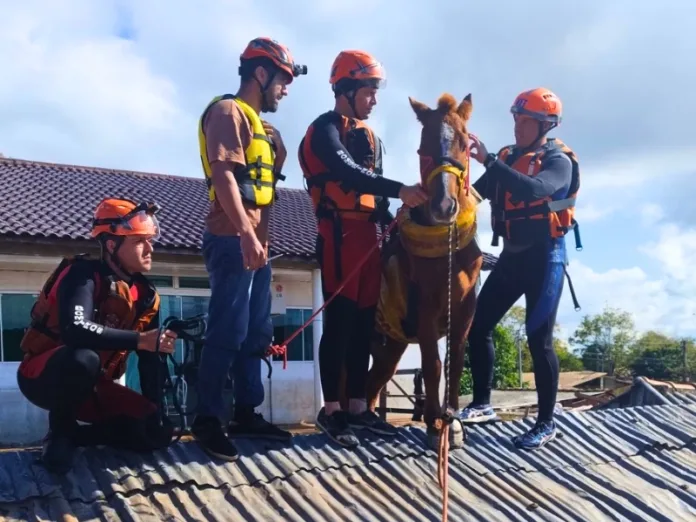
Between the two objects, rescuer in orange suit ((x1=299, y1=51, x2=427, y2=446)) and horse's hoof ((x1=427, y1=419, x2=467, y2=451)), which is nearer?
rescuer in orange suit ((x1=299, y1=51, x2=427, y2=446))

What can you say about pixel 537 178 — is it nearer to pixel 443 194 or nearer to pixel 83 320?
pixel 443 194

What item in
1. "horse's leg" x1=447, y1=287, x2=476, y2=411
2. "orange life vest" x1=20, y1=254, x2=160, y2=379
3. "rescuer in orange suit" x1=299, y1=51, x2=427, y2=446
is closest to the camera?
"orange life vest" x1=20, y1=254, x2=160, y2=379

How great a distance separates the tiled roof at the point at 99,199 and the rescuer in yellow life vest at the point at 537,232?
8.90 meters

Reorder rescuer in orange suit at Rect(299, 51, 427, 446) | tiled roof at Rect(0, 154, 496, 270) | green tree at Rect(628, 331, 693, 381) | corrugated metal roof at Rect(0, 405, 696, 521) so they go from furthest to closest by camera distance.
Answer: green tree at Rect(628, 331, 693, 381) < tiled roof at Rect(0, 154, 496, 270) < rescuer in orange suit at Rect(299, 51, 427, 446) < corrugated metal roof at Rect(0, 405, 696, 521)

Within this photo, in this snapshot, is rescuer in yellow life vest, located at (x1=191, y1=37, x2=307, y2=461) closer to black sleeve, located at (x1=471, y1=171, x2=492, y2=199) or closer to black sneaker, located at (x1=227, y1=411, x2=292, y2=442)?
black sneaker, located at (x1=227, y1=411, x2=292, y2=442)

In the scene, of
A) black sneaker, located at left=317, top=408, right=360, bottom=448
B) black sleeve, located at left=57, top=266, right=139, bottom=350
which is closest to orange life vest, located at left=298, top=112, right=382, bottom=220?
black sneaker, located at left=317, top=408, right=360, bottom=448

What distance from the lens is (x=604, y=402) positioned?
912 cm

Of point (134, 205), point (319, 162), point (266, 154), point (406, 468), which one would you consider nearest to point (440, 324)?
point (406, 468)

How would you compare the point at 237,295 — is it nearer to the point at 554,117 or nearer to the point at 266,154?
the point at 266,154

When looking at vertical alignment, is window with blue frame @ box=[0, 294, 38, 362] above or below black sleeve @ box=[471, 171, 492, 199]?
below

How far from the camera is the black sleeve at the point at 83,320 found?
3.82 m

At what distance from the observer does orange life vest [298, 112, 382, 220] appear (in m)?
4.94

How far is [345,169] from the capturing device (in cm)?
472

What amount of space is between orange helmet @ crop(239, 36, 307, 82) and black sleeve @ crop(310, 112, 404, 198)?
471mm
